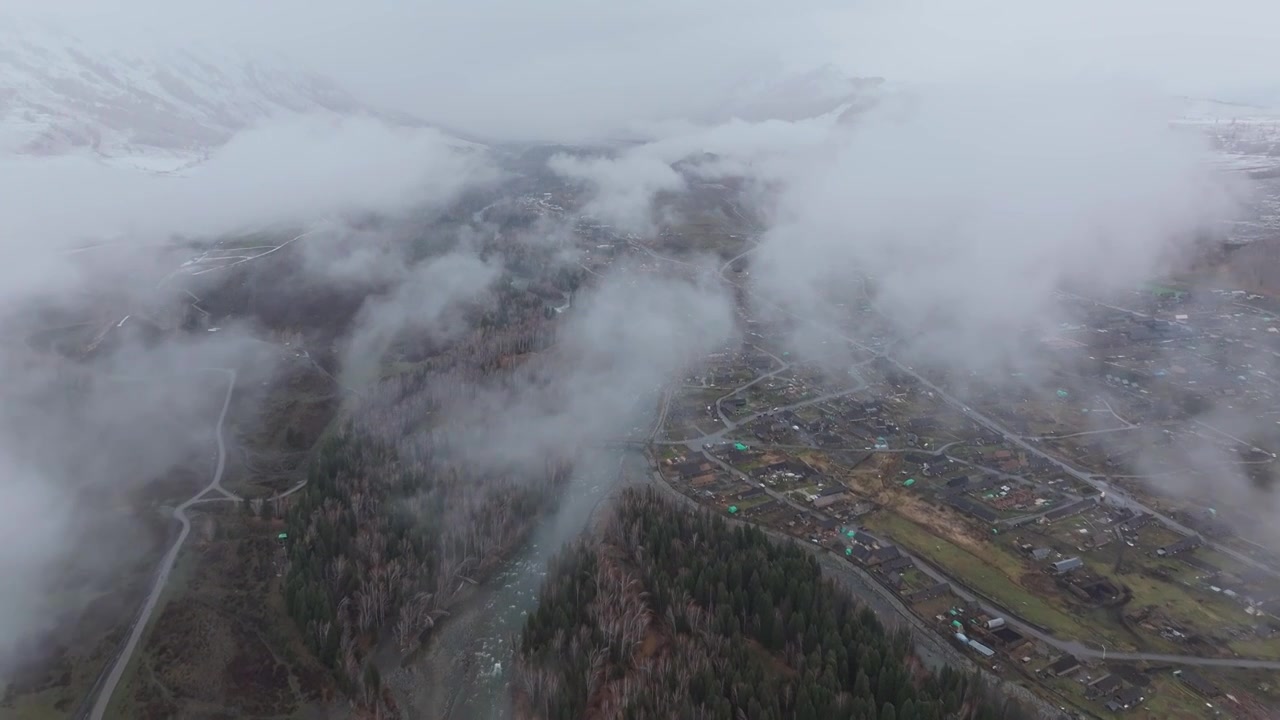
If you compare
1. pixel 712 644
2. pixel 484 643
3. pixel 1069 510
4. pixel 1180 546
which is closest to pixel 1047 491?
pixel 1069 510

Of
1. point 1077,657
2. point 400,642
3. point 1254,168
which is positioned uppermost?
point 1254,168

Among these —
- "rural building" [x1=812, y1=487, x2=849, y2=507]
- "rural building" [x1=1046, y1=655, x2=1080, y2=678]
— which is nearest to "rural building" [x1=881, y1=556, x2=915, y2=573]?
"rural building" [x1=812, y1=487, x2=849, y2=507]

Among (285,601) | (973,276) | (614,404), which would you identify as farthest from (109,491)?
(973,276)

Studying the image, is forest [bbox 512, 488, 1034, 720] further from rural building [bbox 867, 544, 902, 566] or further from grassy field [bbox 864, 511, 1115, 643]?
grassy field [bbox 864, 511, 1115, 643]

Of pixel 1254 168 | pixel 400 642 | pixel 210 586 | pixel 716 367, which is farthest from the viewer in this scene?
pixel 1254 168

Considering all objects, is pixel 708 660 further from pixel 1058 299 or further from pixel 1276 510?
pixel 1058 299

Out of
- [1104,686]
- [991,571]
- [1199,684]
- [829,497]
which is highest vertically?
[1199,684]

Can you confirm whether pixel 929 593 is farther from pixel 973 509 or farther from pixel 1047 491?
pixel 1047 491
